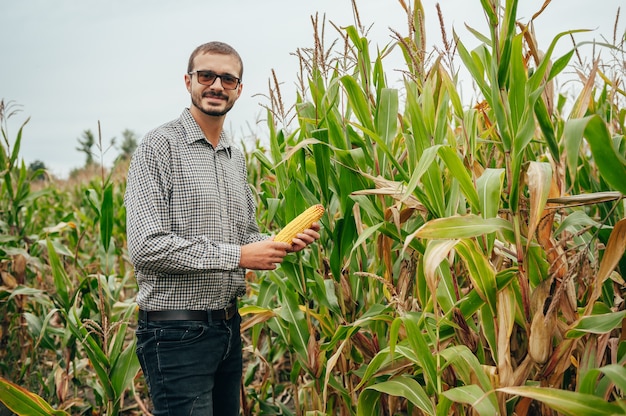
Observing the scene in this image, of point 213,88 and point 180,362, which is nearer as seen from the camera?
point 180,362

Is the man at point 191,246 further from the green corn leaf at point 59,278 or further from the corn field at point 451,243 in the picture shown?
the green corn leaf at point 59,278

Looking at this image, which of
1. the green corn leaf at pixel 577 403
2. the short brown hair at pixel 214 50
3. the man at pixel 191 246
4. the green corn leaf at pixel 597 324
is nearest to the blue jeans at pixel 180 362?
the man at pixel 191 246

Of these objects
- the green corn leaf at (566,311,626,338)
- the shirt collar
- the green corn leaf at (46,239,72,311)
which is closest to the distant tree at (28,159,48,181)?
the green corn leaf at (46,239,72,311)

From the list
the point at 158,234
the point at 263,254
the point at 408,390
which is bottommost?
the point at 408,390

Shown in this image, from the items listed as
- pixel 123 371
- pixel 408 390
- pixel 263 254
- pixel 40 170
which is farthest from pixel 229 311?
pixel 40 170

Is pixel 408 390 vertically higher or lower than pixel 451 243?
lower

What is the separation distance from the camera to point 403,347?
1.77 m

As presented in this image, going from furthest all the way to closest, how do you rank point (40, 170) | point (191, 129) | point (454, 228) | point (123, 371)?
point (40, 170) → point (123, 371) → point (191, 129) → point (454, 228)

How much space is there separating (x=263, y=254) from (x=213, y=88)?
0.73m

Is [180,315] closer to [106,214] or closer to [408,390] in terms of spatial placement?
[408,390]

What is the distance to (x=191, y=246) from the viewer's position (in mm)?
1974

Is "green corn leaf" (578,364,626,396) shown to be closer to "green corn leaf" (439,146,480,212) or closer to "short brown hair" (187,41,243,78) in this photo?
"green corn leaf" (439,146,480,212)

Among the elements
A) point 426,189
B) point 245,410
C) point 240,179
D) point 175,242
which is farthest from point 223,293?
point 245,410

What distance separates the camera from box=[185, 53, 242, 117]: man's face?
2160 mm
